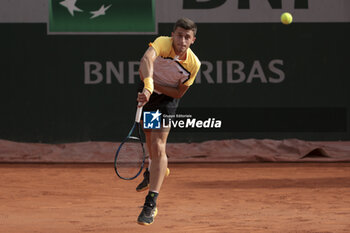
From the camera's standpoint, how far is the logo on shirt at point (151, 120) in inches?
177

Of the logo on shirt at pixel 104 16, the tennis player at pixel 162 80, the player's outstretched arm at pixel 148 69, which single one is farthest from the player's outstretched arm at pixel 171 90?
the logo on shirt at pixel 104 16

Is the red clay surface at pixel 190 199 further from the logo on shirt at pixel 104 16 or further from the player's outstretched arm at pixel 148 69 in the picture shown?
the logo on shirt at pixel 104 16

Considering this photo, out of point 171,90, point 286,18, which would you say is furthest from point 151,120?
point 286,18

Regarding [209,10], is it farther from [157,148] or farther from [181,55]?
[157,148]

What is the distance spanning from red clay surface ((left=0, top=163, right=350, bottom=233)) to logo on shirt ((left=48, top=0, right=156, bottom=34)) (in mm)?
2209

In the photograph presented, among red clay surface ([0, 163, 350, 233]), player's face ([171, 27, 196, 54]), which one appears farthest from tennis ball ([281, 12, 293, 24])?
player's face ([171, 27, 196, 54])

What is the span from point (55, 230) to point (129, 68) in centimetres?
558

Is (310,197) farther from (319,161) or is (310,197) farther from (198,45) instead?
(198,45)

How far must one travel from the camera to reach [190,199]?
19.9 feet

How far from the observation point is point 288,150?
9.60m

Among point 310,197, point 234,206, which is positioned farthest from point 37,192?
point 310,197

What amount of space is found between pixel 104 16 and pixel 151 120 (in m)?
5.50

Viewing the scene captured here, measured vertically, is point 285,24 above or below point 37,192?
above

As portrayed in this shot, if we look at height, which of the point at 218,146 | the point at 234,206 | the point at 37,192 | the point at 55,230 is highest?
the point at 55,230
